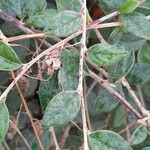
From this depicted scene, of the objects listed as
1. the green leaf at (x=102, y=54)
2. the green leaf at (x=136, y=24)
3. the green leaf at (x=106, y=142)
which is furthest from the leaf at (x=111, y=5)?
the green leaf at (x=106, y=142)

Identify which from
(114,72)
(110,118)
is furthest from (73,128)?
(114,72)

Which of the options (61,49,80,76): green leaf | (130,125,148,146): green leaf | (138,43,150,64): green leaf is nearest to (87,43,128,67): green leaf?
(61,49,80,76): green leaf

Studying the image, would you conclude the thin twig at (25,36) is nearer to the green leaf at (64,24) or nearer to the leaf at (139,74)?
the green leaf at (64,24)

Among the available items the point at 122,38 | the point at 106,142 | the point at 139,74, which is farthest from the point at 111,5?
the point at 106,142

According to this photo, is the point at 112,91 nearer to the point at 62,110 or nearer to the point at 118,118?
the point at 62,110

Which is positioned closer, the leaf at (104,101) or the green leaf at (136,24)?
the green leaf at (136,24)

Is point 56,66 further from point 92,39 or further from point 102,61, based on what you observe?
point 92,39

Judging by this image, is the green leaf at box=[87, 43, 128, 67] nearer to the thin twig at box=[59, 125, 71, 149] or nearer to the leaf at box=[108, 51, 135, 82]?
the leaf at box=[108, 51, 135, 82]
